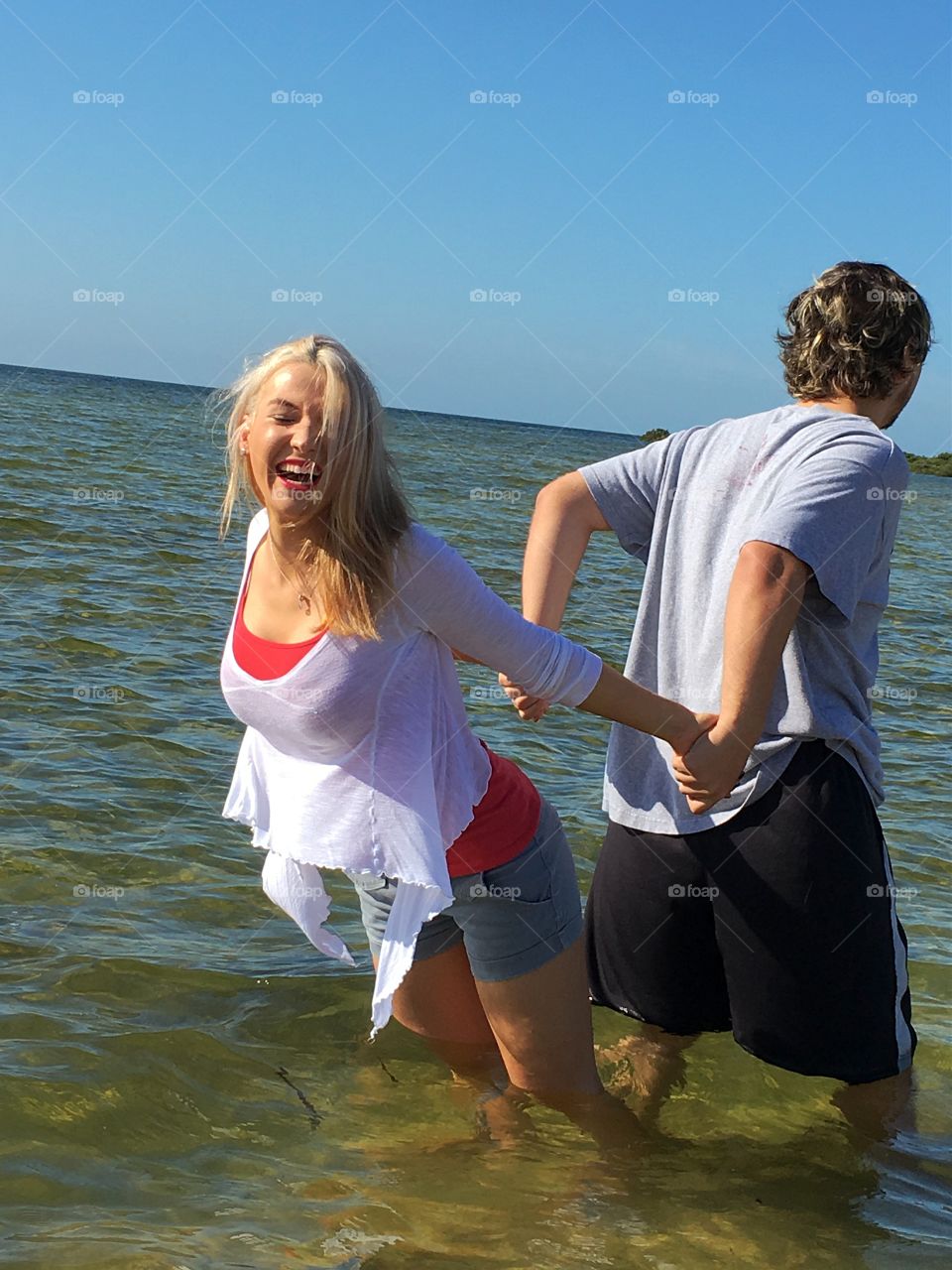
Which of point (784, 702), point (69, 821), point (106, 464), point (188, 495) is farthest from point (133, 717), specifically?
point (106, 464)

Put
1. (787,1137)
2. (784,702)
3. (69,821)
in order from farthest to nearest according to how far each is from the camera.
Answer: (69,821) → (787,1137) → (784,702)

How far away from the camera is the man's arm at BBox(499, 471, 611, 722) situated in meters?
3.21

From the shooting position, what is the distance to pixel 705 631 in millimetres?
2979

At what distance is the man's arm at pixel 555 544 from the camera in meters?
3.21

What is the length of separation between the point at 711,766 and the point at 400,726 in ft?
2.20

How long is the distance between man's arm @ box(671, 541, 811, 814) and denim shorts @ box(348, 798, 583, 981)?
42cm

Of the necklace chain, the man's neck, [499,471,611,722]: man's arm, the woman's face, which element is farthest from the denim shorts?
the man's neck

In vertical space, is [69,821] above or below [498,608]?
below

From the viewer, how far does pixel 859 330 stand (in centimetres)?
281

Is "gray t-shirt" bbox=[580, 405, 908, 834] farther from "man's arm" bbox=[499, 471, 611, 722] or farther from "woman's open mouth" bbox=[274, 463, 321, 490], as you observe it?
"woman's open mouth" bbox=[274, 463, 321, 490]

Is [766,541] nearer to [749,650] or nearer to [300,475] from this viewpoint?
[749,650]

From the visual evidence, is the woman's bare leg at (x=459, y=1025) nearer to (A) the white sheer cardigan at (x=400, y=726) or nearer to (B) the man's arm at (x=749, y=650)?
(A) the white sheer cardigan at (x=400, y=726)

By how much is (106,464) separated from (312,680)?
1817cm

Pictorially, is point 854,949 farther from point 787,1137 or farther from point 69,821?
point 69,821
